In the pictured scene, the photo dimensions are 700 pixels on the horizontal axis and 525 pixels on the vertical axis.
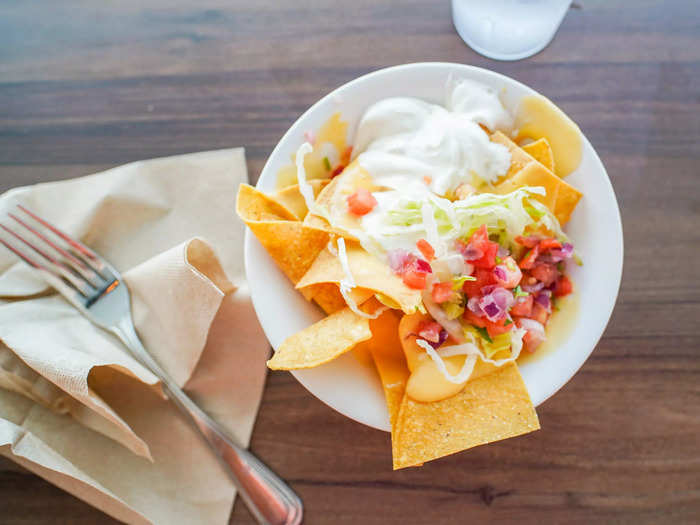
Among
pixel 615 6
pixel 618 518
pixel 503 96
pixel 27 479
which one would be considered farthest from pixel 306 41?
pixel 618 518

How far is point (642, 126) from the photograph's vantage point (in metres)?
1.59

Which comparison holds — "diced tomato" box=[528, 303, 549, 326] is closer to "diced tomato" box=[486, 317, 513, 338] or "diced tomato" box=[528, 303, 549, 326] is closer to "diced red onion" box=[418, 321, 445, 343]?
"diced tomato" box=[486, 317, 513, 338]

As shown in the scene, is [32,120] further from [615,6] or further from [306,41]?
[615,6]

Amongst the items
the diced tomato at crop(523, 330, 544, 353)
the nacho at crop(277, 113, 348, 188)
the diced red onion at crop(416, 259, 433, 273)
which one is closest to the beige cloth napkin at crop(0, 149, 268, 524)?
the nacho at crop(277, 113, 348, 188)

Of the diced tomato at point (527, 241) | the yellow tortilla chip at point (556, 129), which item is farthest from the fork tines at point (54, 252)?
the yellow tortilla chip at point (556, 129)

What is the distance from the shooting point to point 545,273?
1.28m

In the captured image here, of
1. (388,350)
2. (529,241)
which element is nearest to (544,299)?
(529,241)

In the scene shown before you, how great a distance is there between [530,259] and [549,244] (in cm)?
6

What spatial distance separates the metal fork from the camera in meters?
1.41

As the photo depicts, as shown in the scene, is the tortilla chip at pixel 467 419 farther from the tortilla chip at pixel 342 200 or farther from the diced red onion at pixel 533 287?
the tortilla chip at pixel 342 200

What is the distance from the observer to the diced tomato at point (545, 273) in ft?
4.20

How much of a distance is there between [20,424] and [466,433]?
1.05 metres

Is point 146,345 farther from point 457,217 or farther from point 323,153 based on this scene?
point 457,217

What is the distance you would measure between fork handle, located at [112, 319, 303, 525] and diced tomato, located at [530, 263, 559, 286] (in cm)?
81
